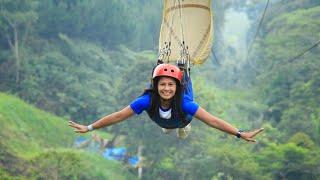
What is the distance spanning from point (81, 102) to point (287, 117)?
17.0 feet

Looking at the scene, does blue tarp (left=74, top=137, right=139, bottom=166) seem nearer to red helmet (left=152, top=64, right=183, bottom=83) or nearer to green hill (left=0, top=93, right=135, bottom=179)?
green hill (left=0, top=93, right=135, bottom=179)

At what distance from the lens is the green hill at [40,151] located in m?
12.5

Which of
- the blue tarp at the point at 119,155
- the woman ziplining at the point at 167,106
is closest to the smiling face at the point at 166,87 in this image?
the woman ziplining at the point at 167,106

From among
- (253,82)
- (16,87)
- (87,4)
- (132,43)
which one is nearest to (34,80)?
(16,87)

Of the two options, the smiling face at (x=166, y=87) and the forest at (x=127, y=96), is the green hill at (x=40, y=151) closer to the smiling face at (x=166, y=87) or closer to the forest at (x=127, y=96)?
the forest at (x=127, y=96)

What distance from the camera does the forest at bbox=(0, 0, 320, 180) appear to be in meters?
13.1

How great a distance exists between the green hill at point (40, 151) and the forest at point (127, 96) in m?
0.03

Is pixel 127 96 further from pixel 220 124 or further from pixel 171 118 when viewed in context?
pixel 220 124

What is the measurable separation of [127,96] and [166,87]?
37.2 ft

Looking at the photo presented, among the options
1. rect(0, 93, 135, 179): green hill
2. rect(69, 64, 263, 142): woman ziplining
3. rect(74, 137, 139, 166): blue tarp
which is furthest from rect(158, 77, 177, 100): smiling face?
rect(74, 137, 139, 166): blue tarp

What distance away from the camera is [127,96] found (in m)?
15.1

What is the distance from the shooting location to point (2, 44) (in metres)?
17.2

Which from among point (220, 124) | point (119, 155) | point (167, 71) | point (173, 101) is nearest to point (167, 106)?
point (173, 101)

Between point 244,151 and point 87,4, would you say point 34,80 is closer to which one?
point 87,4
